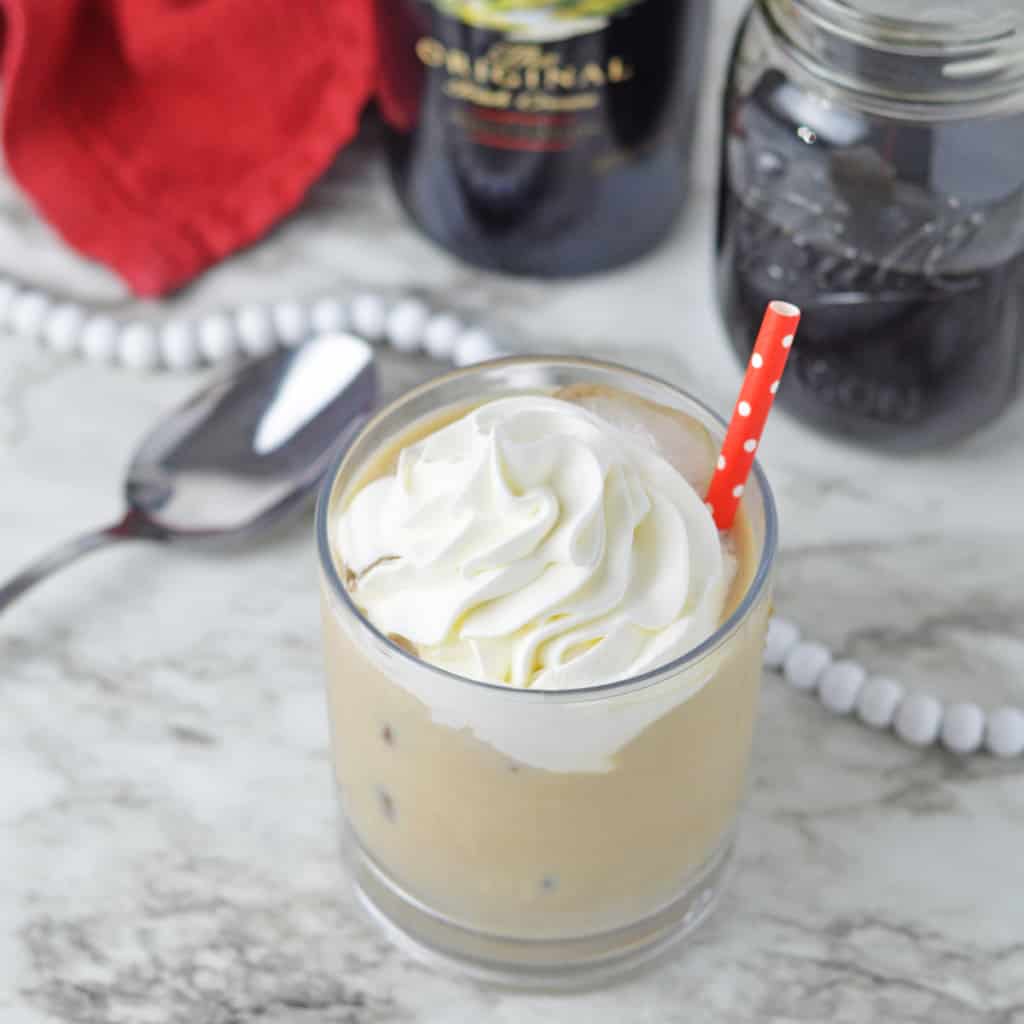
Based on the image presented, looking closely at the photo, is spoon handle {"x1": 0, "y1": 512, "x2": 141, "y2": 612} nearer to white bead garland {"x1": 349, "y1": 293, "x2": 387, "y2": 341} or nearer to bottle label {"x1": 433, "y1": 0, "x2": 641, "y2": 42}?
white bead garland {"x1": 349, "y1": 293, "x2": 387, "y2": 341}

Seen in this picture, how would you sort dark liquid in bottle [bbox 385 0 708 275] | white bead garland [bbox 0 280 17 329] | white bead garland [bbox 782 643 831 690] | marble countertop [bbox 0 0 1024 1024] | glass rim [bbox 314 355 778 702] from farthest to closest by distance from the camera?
1. white bead garland [bbox 0 280 17 329]
2. dark liquid in bottle [bbox 385 0 708 275]
3. white bead garland [bbox 782 643 831 690]
4. marble countertop [bbox 0 0 1024 1024]
5. glass rim [bbox 314 355 778 702]

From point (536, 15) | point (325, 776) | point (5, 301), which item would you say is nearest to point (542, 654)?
point (325, 776)

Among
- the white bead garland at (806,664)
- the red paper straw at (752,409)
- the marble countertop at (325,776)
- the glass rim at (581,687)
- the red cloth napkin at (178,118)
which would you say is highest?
the red paper straw at (752,409)

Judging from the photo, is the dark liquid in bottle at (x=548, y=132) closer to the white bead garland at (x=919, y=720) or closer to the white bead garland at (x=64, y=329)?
the white bead garland at (x=64, y=329)

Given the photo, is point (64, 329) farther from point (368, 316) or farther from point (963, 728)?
point (963, 728)

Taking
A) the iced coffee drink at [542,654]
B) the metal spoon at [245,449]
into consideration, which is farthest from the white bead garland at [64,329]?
the iced coffee drink at [542,654]

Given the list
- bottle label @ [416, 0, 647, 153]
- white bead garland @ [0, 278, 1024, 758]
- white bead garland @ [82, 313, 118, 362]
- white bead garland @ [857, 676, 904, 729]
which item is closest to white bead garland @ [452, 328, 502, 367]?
white bead garland @ [0, 278, 1024, 758]
